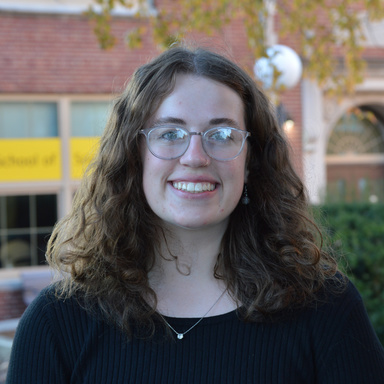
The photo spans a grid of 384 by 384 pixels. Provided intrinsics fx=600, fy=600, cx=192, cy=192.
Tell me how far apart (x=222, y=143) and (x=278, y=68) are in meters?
3.27

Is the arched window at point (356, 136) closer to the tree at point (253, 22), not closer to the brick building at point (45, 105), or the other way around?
the brick building at point (45, 105)

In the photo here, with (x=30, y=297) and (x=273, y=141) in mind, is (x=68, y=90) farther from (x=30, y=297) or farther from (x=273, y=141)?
(x=273, y=141)

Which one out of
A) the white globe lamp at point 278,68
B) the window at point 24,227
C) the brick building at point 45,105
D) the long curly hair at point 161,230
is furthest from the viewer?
the window at point 24,227

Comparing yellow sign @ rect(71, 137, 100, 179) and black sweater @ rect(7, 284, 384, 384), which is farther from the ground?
yellow sign @ rect(71, 137, 100, 179)

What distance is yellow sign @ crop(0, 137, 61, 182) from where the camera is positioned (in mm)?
7113

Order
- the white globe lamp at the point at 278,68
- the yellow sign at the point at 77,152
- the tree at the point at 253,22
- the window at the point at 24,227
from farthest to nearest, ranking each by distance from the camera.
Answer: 1. the yellow sign at the point at 77,152
2. the window at the point at 24,227
3. the tree at the point at 253,22
4. the white globe lamp at the point at 278,68

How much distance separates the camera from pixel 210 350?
1.69 metres

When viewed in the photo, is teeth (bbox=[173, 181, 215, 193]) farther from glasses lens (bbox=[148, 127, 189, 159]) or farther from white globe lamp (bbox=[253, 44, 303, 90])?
white globe lamp (bbox=[253, 44, 303, 90])

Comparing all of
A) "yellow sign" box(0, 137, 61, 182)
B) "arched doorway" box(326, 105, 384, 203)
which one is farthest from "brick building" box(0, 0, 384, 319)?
"arched doorway" box(326, 105, 384, 203)

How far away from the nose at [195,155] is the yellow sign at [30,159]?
19.2 feet

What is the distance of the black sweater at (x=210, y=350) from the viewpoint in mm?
1651

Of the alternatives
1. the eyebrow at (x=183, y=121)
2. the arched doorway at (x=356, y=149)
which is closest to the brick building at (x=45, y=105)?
the arched doorway at (x=356, y=149)

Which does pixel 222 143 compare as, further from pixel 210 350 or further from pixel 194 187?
pixel 210 350

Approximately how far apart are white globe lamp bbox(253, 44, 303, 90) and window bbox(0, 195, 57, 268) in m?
A: 3.63
